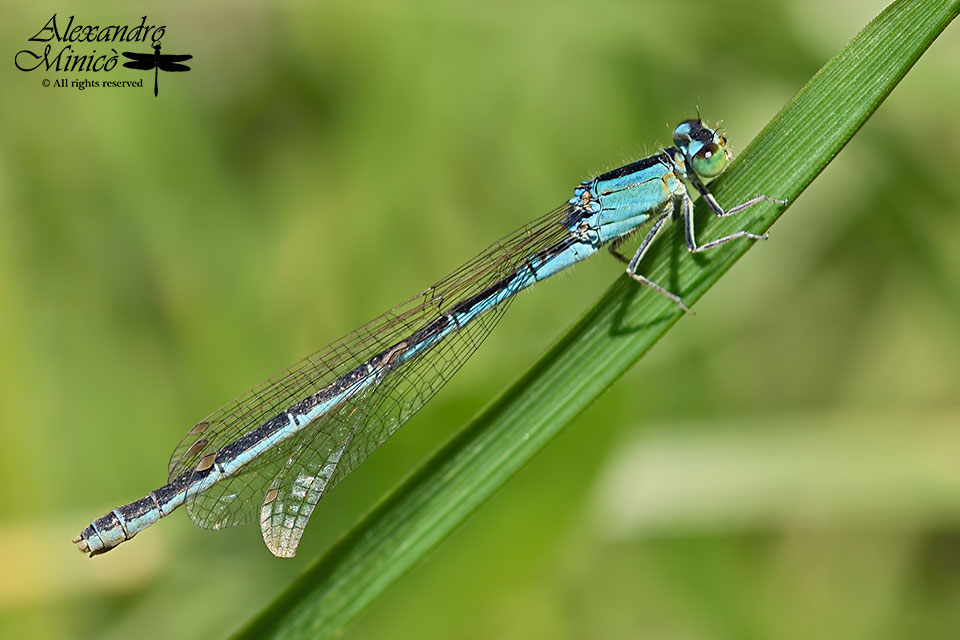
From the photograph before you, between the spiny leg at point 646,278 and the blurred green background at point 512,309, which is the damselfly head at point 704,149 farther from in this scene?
the blurred green background at point 512,309

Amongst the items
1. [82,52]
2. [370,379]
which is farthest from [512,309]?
[82,52]

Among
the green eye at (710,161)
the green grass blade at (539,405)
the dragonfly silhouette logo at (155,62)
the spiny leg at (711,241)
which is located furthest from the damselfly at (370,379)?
the dragonfly silhouette logo at (155,62)

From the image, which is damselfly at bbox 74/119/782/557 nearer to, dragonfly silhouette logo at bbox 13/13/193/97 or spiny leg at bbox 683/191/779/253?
spiny leg at bbox 683/191/779/253

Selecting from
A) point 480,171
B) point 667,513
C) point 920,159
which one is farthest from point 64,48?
point 920,159

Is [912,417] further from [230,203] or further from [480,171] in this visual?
[230,203]

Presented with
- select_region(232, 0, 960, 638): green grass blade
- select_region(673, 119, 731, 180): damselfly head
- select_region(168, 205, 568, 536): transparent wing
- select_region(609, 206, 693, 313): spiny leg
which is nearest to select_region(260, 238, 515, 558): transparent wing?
select_region(168, 205, 568, 536): transparent wing

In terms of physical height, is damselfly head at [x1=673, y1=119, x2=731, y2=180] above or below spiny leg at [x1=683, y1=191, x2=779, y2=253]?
above

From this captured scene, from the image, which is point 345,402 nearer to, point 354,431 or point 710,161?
point 354,431
